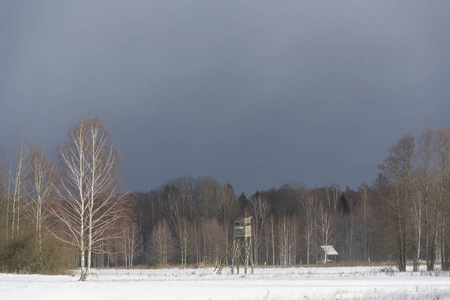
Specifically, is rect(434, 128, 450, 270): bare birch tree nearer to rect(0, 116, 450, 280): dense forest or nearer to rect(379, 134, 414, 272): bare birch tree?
rect(0, 116, 450, 280): dense forest

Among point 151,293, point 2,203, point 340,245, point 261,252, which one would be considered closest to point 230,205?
point 261,252

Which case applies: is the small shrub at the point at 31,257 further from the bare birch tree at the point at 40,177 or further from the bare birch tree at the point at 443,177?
the bare birch tree at the point at 443,177

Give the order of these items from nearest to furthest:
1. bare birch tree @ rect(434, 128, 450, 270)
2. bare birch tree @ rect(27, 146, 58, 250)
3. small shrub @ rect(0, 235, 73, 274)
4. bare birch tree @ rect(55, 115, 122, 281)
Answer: bare birch tree @ rect(55, 115, 122, 281) → small shrub @ rect(0, 235, 73, 274) → bare birch tree @ rect(434, 128, 450, 270) → bare birch tree @ rect(27, 146, 58, 250)

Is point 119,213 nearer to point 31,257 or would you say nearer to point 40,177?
point 40,177

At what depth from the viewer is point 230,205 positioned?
307ft

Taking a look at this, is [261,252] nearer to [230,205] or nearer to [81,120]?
[230,205]

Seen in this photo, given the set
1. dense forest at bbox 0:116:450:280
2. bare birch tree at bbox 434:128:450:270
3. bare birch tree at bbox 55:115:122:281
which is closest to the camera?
bare birch tree at bbox 55:115:122:281

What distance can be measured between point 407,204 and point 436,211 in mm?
2385

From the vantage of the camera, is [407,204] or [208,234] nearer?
[407,204]

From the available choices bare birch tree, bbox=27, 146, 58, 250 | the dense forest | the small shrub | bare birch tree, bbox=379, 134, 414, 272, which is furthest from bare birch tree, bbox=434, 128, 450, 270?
bare birch tree, bbox=27, 146, 58, 250

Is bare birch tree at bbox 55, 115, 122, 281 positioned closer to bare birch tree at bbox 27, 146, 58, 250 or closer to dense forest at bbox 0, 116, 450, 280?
dense forest at bbox 0, 116, 450, 280

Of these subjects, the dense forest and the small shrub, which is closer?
the dense forest

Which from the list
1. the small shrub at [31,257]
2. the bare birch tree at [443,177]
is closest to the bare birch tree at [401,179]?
the bare birch tree at [443,177]

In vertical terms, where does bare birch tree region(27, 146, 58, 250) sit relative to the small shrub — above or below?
above
